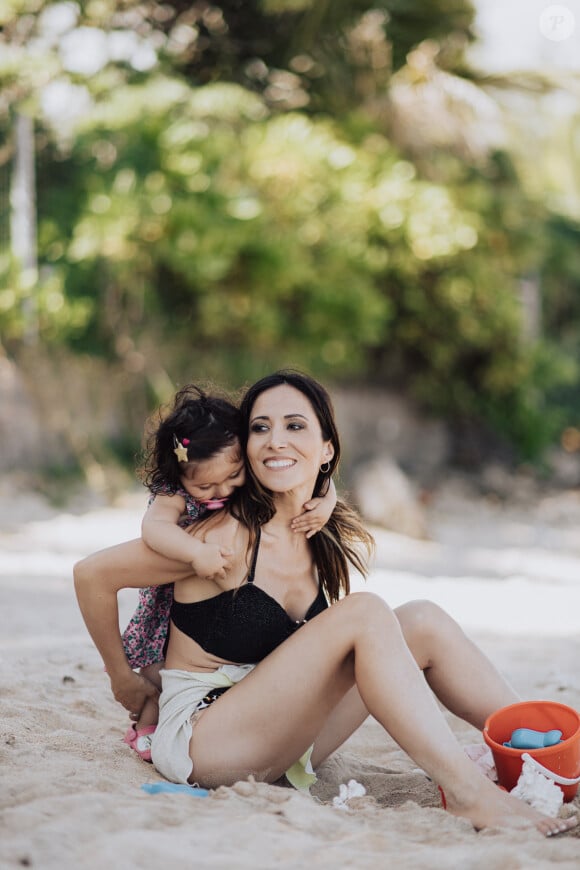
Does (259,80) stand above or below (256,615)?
above

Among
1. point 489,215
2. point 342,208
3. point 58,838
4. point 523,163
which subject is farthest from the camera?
point 523,163

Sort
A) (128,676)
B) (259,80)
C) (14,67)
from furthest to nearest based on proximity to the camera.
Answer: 1. (259,80)
2. (14,67)
3. (128,676)

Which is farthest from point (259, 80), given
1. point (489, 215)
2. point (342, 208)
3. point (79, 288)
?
point (79, 288)

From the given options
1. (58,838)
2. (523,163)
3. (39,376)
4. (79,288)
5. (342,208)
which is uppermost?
(523,163)

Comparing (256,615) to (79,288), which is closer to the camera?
(256,615)

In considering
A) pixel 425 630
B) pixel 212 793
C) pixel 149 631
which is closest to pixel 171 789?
pixel 212 793

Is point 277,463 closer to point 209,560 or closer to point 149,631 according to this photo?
point 209,560

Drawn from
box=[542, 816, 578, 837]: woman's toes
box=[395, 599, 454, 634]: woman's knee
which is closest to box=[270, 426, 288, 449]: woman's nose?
box=[395, 599, 454, 634]: woman's knee

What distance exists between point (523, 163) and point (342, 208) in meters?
4.57

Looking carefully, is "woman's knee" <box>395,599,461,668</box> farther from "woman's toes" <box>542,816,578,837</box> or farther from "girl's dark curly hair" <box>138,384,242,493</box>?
"girl's dark curly hair" <box>138,384,242,493</box>

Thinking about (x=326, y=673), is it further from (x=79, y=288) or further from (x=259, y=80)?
(x=259, y=80)

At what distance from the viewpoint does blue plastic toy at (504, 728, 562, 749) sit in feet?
7.73

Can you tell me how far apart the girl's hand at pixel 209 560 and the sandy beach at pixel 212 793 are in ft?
1.71

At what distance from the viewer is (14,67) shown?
7910 mm
